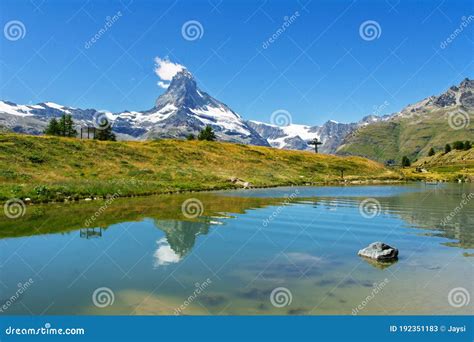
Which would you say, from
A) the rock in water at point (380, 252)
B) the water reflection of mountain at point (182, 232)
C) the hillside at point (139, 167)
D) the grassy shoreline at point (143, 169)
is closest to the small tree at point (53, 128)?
the grassy shoreline at point (143, 169)

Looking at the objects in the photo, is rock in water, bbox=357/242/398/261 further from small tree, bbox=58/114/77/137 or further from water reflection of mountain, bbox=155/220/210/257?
small tree, bbox=58/114/77/137

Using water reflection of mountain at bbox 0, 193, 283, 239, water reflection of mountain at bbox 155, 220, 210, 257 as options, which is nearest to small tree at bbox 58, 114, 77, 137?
water reflection of mountain at bbox 0, 193, 283, 239

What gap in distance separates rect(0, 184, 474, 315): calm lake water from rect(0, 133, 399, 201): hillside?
23.8 meters

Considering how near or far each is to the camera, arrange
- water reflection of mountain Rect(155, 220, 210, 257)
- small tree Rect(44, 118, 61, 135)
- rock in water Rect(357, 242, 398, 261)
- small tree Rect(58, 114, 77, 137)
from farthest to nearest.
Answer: small tree Rect(58, 114, 77, 137), small tree Rect(44, 118, 61, 135), water reflection of mountain Rect(155, 220, 210, 257), rock in water Rect(357, 242, 398, 261)

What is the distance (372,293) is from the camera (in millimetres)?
15242

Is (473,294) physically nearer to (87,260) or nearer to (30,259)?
(87,260)

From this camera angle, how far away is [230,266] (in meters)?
19.2

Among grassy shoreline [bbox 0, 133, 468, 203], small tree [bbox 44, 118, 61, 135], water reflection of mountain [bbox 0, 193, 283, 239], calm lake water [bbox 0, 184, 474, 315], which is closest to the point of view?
calm lake water [bbox 0, 184, 474, 315]

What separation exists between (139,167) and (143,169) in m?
3.16

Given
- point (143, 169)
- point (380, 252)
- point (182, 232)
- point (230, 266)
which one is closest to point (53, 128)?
point (143, 169)

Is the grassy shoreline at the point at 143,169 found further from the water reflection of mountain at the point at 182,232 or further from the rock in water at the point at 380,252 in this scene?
the rock in water at the point at 380,252

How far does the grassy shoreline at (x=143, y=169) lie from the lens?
56294 mm

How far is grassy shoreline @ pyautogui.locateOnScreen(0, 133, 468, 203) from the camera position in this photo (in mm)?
56294

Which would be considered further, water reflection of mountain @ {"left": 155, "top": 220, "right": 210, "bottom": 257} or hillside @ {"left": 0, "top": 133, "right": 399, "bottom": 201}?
hillside @ {"left": 0, "top": 133, "right": 399, "bottom": 201}
